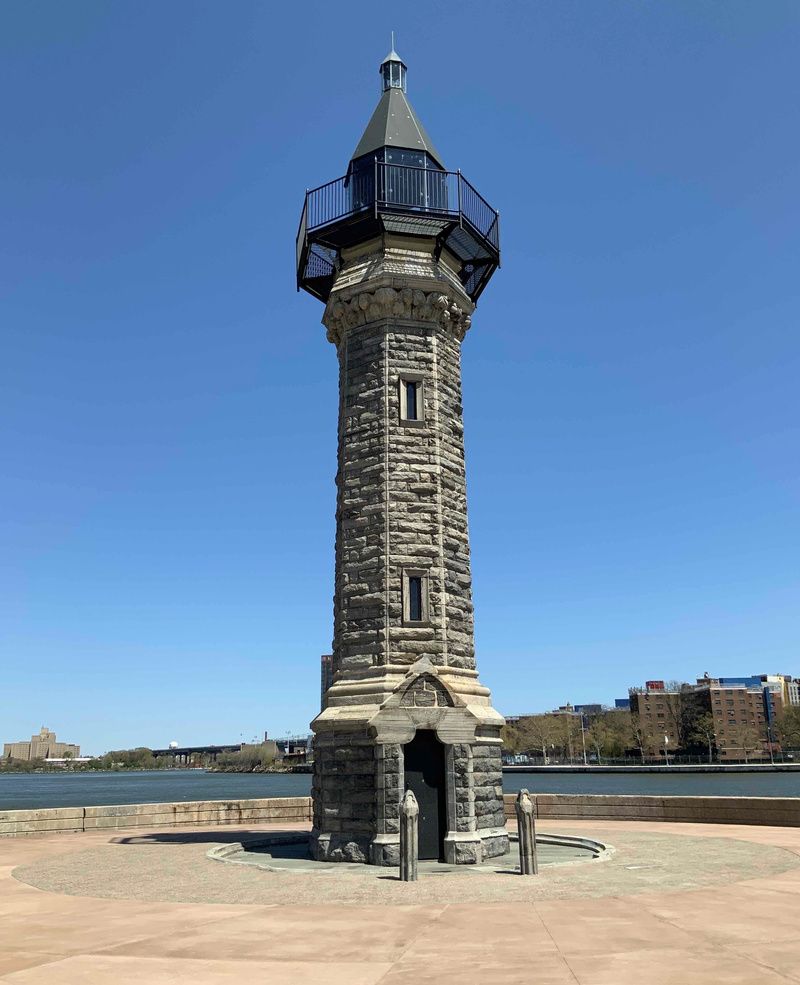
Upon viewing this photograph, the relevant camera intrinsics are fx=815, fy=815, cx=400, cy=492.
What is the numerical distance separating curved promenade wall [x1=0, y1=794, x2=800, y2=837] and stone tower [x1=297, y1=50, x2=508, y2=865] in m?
7.58

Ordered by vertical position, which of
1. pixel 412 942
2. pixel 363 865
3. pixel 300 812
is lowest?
pixel 300 812

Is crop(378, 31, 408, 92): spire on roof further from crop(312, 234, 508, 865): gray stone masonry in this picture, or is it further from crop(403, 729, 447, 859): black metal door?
crop(403, 729, 447, 859): black metal door

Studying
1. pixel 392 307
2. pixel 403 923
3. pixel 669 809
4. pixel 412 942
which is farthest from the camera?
pixel 669 809

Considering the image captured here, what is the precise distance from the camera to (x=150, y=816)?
22703 mm

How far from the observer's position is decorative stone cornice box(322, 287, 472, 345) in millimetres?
18750

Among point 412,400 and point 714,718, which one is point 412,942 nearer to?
point 412,400

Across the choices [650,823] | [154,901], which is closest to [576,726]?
[650,823]

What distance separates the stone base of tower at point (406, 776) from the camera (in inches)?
608

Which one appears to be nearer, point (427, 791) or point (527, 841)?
point (527, 841)

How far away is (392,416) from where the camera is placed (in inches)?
717

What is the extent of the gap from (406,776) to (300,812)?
9336 millimetres

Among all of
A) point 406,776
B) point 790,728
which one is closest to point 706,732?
point 790,728

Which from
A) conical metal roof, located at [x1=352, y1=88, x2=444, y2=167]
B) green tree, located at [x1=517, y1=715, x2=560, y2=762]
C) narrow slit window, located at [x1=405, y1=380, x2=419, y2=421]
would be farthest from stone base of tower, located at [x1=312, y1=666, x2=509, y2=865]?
green tree, located at [x1=517, y1=715, x2=560, y2=762]

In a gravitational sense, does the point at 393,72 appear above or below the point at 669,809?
above
